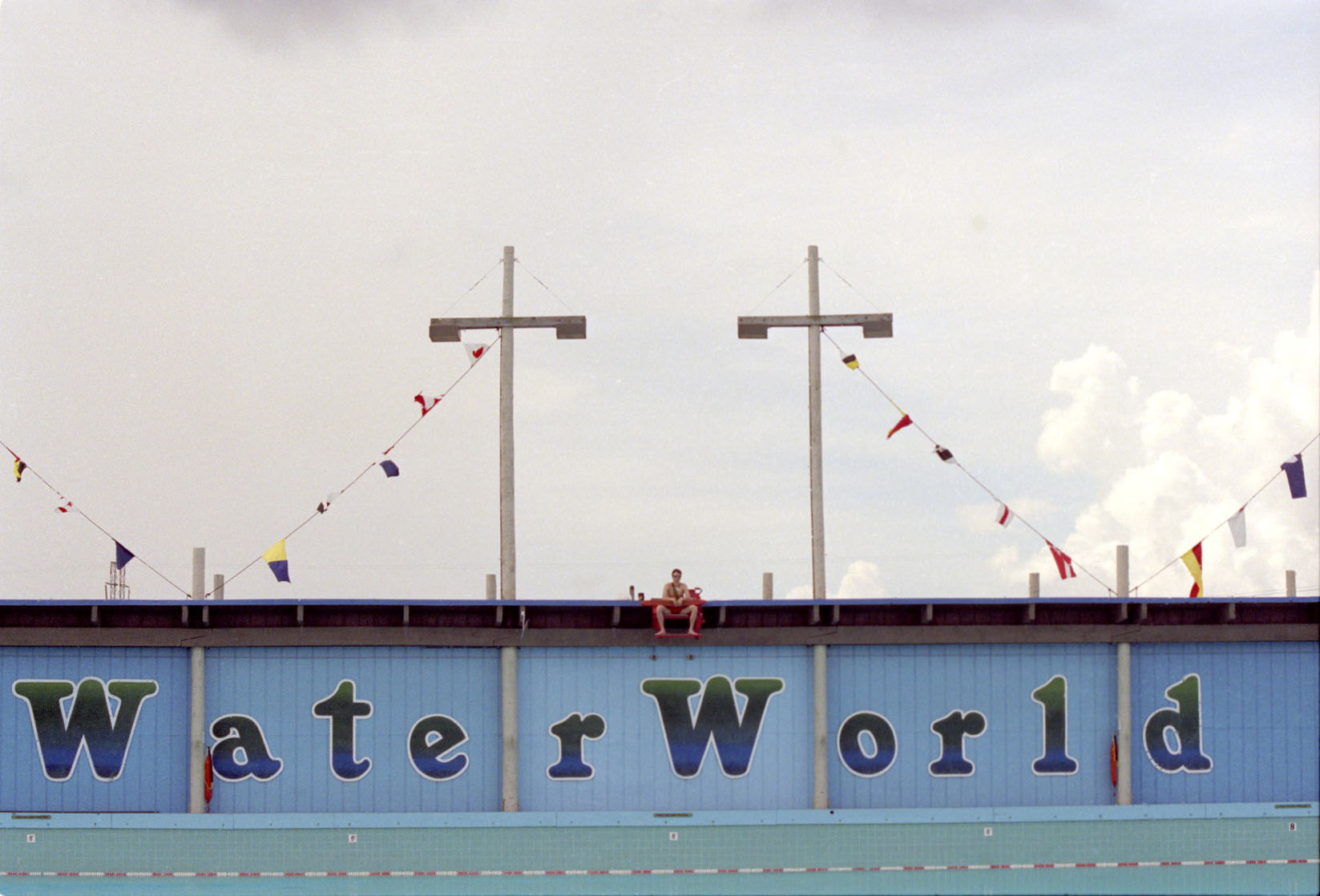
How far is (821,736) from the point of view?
2480cm

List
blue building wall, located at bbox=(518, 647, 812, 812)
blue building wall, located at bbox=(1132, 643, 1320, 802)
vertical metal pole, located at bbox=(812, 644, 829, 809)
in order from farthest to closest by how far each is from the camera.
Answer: blue building wall, located at bbox=(1132, 643, 1320, 802)
blue building wall, located at bbox=(518, 647, 812, 812)
vertical metal pole, located at bbox=(812, 644, 829, 809)

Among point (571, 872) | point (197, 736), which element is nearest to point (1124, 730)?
point (571, 872)

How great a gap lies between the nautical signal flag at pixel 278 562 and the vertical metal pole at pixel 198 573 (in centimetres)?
103

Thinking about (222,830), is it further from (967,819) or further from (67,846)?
(967,819)

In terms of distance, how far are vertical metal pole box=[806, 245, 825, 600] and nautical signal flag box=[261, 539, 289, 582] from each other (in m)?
8.85

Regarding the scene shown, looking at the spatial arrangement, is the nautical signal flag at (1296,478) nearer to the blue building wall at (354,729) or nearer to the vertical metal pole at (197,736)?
the blue building wall at (354,729)

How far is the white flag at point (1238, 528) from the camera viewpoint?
26.2 meters

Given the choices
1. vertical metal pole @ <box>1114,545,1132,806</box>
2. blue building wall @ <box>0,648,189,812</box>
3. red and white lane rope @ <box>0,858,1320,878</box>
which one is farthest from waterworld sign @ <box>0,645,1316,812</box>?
vertical metal pole @ <box>1114,545,1132,806</box>

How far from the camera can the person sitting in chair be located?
968 inches

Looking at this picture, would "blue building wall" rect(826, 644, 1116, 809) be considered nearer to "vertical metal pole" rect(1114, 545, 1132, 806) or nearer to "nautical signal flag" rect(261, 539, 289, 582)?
"vertical metal pole" rect(1114, 545, 1132, 806)

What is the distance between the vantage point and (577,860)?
24500mm

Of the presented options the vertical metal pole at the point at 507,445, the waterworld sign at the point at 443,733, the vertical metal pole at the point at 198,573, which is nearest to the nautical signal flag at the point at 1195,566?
the waterworld sign at the point at 443,733

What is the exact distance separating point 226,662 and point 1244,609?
17.2 m

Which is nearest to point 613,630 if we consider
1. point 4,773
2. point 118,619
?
point 118,619
